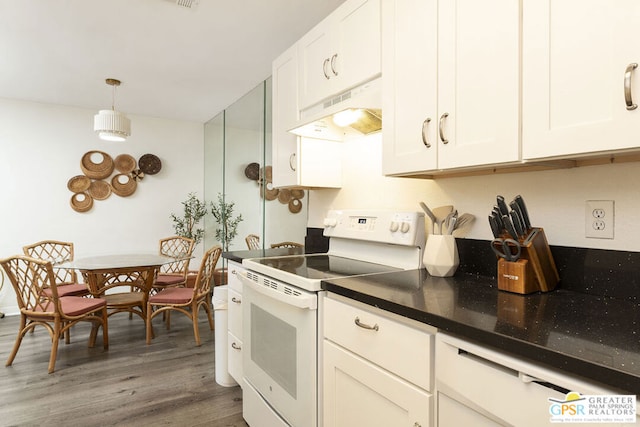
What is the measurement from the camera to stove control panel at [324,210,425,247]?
5.36 feet

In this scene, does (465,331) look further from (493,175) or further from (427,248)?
(493,175)

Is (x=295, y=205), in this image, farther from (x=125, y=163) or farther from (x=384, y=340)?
(x=125, y=163)

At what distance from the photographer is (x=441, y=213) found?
67.1 inches

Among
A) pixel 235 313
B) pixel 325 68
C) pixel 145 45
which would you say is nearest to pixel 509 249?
pixel 325 68

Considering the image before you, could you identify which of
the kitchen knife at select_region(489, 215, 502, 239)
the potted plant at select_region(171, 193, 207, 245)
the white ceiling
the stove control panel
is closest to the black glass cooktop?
the stove control panel

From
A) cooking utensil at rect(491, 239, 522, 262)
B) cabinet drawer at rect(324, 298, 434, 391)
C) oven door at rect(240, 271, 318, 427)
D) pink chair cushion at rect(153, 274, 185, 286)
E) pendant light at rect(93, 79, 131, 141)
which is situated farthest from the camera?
pink chair cushion at rect(153, 274, 185, 286)

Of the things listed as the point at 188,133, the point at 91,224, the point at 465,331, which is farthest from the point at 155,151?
the point at 465,331

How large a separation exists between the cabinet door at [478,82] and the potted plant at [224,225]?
121 inches

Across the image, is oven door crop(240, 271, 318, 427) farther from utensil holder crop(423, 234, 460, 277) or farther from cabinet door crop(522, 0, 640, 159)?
cabinet door crop(522, 0, 640, 159)

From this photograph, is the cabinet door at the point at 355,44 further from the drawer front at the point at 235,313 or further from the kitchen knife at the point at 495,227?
the drawer front at the point at 235,313

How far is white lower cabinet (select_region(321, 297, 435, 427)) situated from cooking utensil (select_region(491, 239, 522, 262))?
446 mm

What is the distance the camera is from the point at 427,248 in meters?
1.53

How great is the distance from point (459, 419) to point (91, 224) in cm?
499

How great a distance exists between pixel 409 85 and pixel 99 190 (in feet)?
14.9
